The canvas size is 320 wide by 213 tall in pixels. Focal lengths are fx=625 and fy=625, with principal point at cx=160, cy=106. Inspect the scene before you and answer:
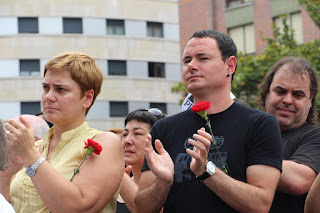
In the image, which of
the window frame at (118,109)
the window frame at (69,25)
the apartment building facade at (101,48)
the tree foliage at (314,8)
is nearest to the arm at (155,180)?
the tree foliage at (314,8)

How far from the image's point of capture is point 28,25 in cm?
3803

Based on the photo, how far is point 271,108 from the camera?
4625mm

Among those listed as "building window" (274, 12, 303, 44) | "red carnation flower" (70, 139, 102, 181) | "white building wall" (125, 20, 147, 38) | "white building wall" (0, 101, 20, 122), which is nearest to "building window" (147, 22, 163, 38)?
"white building wall" (125, 20, 147, 38)

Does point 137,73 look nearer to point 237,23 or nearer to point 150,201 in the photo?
point 237,23

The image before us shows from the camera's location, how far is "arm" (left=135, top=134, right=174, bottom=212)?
12.3 ft

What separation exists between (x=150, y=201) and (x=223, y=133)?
64cm

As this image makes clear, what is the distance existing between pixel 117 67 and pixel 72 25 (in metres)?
3.77

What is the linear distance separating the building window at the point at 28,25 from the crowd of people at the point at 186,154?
1356 inches

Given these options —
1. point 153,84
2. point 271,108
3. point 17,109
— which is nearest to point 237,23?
point 153,84

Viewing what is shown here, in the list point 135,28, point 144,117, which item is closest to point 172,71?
point 135,28

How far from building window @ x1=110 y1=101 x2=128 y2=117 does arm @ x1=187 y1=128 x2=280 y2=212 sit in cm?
3400

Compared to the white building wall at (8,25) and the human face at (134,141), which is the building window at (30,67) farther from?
the human face at (134,141)

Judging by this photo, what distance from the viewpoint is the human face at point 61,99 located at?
405 centimetres

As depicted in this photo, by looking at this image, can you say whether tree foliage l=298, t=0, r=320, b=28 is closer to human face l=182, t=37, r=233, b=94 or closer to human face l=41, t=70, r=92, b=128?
human face l=182, t=37, r=233, b=94
